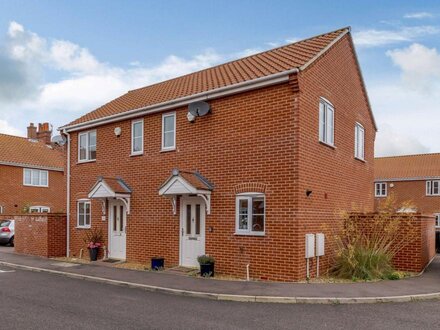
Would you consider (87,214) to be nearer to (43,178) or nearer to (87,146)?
(87,146)

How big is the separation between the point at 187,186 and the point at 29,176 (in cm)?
2302

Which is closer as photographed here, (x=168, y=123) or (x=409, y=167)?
(x=168, y=123)

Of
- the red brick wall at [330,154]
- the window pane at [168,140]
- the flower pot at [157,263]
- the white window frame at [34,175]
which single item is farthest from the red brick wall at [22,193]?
the red brick wall at [330,154]

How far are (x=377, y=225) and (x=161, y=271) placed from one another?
21.2 feet

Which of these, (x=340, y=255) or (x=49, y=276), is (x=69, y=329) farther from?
(x=340, y=255)

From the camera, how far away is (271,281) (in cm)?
1088

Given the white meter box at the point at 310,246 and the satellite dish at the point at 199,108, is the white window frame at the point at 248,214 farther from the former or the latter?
the satellite dish at the point at 199,108

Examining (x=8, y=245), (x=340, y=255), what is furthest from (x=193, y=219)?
(x=8, y=245)

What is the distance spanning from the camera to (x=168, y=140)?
556 inches

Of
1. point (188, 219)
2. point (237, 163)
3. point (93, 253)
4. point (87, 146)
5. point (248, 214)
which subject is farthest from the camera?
point (87, 146)

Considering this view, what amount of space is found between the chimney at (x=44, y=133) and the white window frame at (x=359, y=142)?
2858cm

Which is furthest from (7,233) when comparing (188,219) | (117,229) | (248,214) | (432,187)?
(432,187)

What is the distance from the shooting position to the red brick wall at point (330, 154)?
1111 centimetres

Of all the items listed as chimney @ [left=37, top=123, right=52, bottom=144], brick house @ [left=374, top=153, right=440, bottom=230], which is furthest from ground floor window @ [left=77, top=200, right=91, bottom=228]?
brick house @ [left=374, top=153, right=440, bottom=230]
